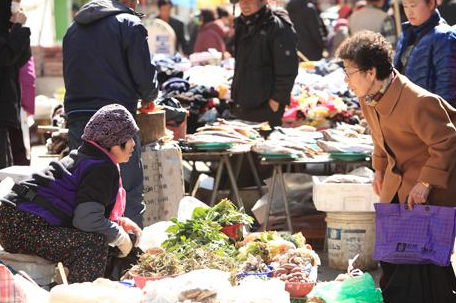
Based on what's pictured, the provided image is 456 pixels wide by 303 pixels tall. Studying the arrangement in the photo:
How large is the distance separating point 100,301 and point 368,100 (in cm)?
173

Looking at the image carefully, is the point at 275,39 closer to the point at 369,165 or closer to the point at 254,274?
the point at 369,165

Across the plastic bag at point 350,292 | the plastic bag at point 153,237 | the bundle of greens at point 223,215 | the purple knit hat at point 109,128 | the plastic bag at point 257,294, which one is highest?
the purple knit hat at point 109,128

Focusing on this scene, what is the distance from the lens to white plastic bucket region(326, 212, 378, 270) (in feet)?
23.7

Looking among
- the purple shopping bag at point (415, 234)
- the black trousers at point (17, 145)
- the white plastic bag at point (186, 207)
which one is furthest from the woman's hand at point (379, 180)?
the black trousers at point (17, 145)

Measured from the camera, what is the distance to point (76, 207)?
512 cm

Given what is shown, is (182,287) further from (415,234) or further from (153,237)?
(153,237)

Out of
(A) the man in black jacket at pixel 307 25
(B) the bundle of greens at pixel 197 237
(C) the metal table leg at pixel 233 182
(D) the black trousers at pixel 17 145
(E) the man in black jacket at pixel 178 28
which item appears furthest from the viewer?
(E) the man in black jacket at pixel 178 28

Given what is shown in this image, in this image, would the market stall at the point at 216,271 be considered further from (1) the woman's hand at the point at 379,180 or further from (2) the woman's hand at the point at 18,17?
(2) the woman's hand at the point at 18,17

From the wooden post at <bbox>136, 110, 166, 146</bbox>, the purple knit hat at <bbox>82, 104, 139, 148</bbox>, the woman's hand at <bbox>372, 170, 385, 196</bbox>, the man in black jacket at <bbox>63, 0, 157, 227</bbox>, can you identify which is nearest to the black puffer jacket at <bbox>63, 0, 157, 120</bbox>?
the man in black jacket at <bbox>63, 0, 157, 227</bbox>

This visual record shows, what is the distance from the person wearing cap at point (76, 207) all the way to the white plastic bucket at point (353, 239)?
97.6 inches

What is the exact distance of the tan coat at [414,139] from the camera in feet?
15.7

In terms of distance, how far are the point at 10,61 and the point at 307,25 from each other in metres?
6.42

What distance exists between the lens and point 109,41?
6523 mm

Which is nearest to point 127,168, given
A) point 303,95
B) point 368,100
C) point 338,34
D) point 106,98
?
point 106,98
